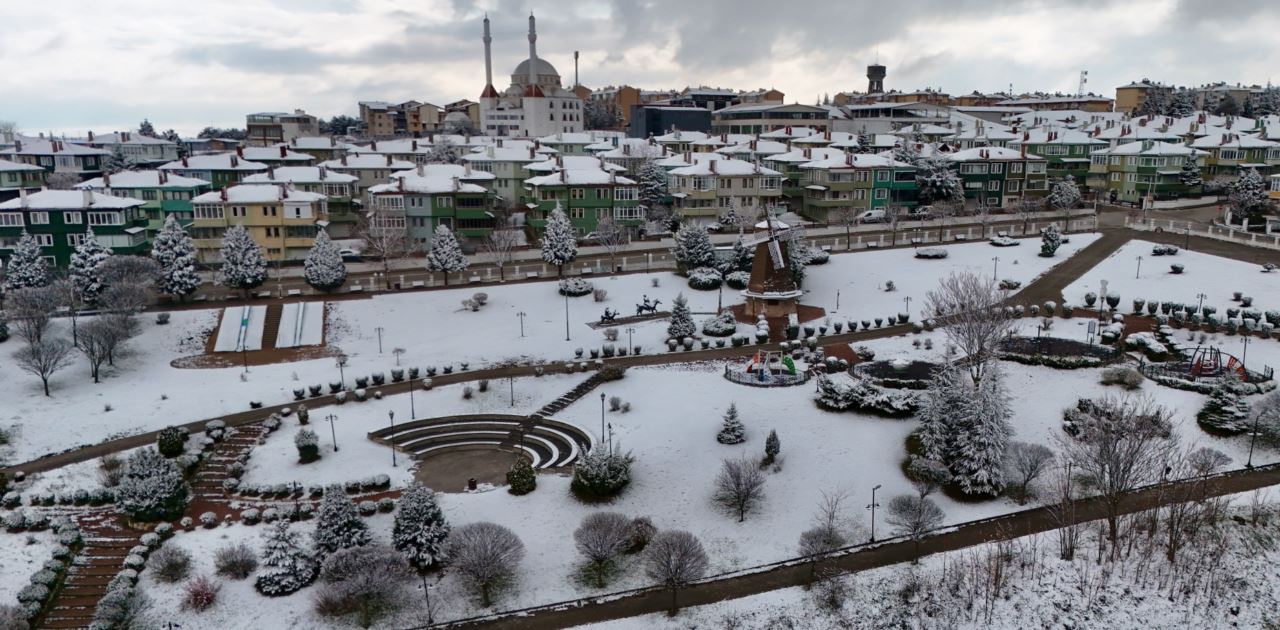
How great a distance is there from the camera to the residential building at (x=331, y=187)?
245 feet

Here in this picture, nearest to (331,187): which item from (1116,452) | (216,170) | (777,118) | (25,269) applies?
(216,170)

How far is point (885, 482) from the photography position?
3341 cm

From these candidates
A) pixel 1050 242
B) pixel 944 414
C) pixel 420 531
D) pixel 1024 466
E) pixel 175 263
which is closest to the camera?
pixel 420 531

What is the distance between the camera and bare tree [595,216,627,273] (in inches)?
2555

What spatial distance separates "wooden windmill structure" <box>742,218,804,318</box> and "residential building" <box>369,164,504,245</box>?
2620cm

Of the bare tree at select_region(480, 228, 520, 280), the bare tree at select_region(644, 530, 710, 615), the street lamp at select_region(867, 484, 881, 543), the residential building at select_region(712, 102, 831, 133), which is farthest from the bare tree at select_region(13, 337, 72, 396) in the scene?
Result: the residential building at select_region(712, 102, 831, 133)

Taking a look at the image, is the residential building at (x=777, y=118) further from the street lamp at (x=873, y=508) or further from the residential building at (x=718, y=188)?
the street lamp at (x=873, y=508)

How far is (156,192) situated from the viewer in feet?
Answer: 233

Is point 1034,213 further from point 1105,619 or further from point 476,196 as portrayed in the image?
point 1105,619

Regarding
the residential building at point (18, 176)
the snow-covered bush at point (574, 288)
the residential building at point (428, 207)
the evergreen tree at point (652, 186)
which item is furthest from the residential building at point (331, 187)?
the snow-covered bush at point (574, 288)

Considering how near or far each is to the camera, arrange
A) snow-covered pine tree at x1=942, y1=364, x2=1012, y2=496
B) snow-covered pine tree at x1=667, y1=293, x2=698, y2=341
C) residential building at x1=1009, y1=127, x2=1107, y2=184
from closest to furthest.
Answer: snow-covered pine tree at x1=942, y1=364, x2=1012, y2=496, snow-covered pine tree at x1=667, y1=293, x2=698, y2=341, residential building at x1=1009, y1=127, x2=1107, y2=184

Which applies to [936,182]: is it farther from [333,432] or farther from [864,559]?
[333,432]

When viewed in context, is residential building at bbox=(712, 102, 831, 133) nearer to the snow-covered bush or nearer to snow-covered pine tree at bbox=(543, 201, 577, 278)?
snow-covered pine tree at bbox=(543, 201, 577, 278)

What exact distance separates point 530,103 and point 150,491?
4446 inches
